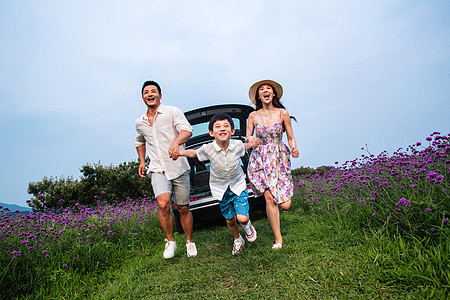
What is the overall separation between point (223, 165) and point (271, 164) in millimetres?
693

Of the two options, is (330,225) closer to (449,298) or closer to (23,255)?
(449,298)

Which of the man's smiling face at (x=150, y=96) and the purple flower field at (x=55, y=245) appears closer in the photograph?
the purple flower field at (x=55, y=245)

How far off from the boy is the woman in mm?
263

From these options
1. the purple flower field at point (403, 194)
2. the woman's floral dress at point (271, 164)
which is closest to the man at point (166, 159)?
the woman's floral dress at point (271, 164)

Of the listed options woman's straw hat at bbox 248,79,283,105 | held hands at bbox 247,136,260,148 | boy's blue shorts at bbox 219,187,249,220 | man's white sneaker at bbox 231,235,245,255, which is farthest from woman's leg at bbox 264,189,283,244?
woman's straw hat at bbox 248,79,283,105

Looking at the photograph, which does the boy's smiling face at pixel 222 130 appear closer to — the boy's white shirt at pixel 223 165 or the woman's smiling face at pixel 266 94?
the boy's white shirt at pixel 223 165

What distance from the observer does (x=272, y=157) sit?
3762 millimetres

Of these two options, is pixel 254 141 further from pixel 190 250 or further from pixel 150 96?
pixel 190 250

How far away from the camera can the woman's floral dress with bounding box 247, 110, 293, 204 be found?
3701 mm

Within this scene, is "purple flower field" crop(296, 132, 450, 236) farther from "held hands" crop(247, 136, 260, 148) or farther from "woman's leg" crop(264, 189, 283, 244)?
"held hands" crop(247, 136, 260, 148)

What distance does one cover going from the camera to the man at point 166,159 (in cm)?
387

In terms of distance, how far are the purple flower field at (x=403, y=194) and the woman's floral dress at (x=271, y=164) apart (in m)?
0.97

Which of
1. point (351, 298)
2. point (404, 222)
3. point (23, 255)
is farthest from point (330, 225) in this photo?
point (23, 255)

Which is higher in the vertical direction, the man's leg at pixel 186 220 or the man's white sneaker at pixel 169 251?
the man's leg at pixel 186 220
